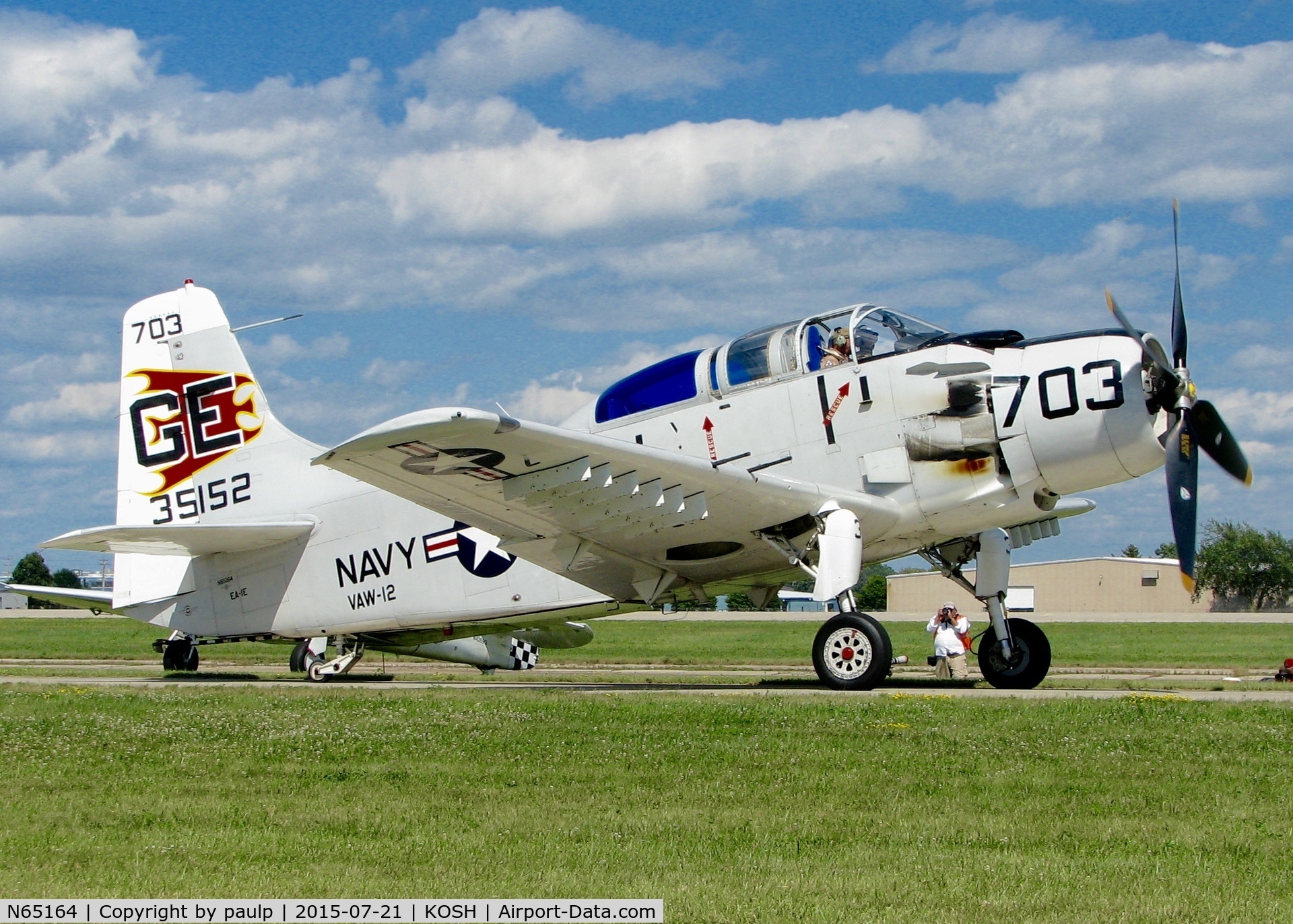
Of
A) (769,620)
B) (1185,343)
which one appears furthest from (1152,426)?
(769,620)

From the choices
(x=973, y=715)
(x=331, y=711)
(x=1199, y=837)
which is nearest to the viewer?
(x=1199, y=837)

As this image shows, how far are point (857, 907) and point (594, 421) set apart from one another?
10.6 m

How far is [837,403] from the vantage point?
13.9m

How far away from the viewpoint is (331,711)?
11.4 m

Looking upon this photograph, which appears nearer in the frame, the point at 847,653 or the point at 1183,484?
the point at 1183,484

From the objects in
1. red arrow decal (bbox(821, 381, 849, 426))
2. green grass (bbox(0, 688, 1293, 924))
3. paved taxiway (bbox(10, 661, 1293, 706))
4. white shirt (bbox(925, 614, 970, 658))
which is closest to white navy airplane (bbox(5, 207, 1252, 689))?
red arrow decal (bbox(821, 381, 849, 426))

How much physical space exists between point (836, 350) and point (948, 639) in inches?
318

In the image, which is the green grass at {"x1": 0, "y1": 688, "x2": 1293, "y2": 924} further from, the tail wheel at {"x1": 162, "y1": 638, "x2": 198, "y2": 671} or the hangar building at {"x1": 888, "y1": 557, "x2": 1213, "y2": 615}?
the hangar building at {"x1": 888, "y1": 557, "x2": 1213, "y2": 615}

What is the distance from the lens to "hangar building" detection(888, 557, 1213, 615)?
283ft

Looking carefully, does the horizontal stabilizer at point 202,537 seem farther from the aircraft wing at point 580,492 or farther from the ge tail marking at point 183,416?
the aircraft wing at point 580,492

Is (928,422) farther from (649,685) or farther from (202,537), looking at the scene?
(202,537)

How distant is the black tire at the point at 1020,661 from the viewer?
1492cm

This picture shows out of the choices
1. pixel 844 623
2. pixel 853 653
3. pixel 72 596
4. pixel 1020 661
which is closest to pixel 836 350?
pixel 844 623

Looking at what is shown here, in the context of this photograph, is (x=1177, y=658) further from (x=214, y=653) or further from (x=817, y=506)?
(x=214, y=653)
